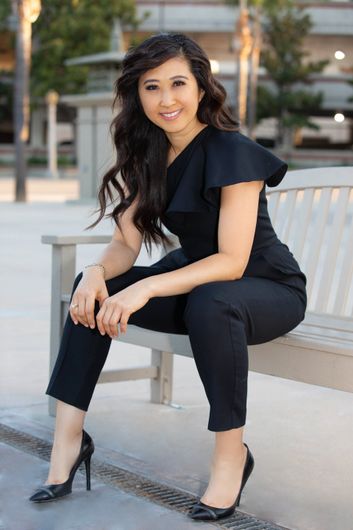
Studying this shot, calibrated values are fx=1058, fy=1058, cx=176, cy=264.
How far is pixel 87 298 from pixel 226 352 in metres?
0.50

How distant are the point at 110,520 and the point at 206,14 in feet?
195

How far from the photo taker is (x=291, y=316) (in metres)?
3.34

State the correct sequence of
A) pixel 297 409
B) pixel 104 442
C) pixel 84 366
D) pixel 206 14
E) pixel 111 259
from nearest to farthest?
pixel 84 366 < pixel 111 259 < pixel 104 442 < pixel 297 409 < pixel 206 14

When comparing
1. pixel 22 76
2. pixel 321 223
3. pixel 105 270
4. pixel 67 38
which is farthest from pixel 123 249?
pixel 67 38

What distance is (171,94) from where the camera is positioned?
3361mm

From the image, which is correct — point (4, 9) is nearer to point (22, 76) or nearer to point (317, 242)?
point (22, 76)

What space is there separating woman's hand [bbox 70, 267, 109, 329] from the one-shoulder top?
33cm

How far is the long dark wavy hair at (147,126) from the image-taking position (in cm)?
337

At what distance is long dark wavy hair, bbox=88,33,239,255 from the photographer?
337 centimetres

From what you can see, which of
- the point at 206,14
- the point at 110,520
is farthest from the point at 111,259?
the point at 206,14

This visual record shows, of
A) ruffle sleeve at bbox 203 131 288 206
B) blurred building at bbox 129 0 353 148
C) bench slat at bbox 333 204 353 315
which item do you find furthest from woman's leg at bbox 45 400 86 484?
blurred building at bbox 129 0 353 148

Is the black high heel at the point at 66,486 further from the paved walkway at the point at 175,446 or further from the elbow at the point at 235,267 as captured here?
the elbow at the point at 235,267

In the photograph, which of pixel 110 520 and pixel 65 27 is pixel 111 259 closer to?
pixel 110 520

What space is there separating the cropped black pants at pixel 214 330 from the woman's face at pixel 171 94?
0.55m
